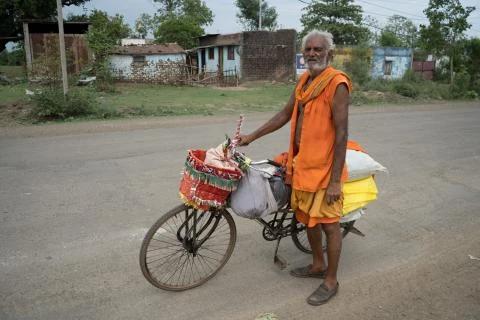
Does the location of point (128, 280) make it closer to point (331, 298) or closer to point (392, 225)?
point (331, 298)

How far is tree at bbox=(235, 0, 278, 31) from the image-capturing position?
4509 centimetres

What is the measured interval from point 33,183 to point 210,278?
3.51 meters

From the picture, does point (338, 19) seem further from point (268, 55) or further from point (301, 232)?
point (301, 232)

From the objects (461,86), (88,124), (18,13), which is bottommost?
(88,124)

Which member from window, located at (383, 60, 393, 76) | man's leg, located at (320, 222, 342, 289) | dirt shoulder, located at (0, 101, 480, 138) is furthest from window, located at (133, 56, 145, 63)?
man's leg, located at (320, 222, 342, 289)

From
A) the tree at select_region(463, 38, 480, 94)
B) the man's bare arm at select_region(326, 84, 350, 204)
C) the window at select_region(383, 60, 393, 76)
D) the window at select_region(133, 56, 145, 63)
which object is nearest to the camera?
the man's bare arm at select_region(326, 84, 350, 204)

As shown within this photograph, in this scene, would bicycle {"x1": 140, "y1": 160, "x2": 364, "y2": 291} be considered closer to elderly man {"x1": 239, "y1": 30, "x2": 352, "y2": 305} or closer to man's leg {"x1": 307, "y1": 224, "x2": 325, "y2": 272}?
man's leg {"x1": 307, "y1": 224, "x2": 325, "y2": 272}

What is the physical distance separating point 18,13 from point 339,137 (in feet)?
96.9

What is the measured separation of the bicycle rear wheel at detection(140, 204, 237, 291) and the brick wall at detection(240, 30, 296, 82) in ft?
83.4

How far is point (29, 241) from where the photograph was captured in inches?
160

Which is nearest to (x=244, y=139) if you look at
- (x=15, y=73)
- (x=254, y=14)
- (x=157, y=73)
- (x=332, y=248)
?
(x=332, y=248)

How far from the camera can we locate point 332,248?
3.27 metres

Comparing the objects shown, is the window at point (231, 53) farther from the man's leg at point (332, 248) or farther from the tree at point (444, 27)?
the man's leg at point (332, 248)

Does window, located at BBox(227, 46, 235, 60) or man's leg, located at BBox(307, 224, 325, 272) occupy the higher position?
window, located at BBox(227, 46, 235, 60)
